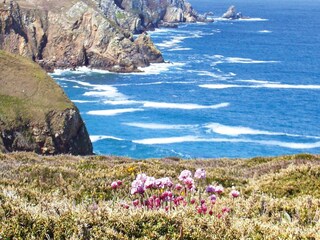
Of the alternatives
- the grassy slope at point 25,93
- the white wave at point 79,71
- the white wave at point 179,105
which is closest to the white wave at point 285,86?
the white wave at point 179,105

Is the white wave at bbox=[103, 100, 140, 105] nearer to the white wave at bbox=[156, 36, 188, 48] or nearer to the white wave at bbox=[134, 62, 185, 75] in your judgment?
the white wave at bbox=[134, 62, 185, 75]

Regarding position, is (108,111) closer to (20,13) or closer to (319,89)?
(319,89)

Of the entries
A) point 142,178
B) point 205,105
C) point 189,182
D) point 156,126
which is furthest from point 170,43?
point 142,178

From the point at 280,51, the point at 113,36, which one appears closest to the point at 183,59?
the point at 113,36

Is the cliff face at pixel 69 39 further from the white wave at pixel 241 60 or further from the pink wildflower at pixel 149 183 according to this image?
the pink wildflower at pixel 149 183

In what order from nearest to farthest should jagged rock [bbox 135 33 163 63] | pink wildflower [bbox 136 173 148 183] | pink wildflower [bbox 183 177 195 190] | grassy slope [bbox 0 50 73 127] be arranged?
pink wildflower [bbox 136 173 148 183]
pink wildflower [bbox 183 177 195 190]
grassy slope [bbox 0 50 73 127]
jagged rock [bbox 135 33 163 63]

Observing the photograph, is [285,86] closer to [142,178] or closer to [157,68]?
[157,68]

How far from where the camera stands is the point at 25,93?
226 feet

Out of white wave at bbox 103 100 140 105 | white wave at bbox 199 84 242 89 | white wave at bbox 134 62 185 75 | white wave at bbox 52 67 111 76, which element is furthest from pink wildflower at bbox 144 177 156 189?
white wave at bbox 52 67 111 76

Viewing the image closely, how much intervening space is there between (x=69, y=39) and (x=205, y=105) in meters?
61.8

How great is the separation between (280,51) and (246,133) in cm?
9392

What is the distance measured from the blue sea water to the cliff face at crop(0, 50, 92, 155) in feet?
29.1

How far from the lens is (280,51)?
170250mm

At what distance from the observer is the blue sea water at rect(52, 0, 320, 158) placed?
76.2 metres
